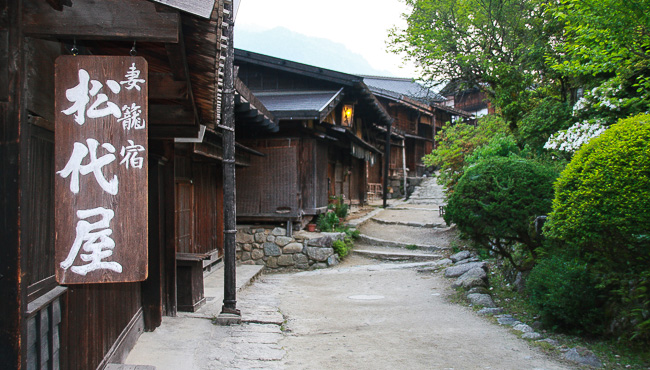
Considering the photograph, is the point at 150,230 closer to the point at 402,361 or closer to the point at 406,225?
the point at 402,361

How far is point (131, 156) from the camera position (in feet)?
9.23

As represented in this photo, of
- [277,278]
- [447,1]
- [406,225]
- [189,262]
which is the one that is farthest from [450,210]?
[447,1]

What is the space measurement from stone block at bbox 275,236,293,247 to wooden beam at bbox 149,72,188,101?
9713mm

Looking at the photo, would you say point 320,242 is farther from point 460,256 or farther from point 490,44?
point 490,44

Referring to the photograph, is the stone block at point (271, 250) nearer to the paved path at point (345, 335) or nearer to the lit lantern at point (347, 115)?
the paved path at point (345, 335)

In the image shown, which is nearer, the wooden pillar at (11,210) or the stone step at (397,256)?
the wooden pillar at (11,210)

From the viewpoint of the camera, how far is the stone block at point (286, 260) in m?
13.7

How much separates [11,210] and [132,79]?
1009 mm

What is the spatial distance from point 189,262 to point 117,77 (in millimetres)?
5145

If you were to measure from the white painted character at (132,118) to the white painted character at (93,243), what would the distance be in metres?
0.53

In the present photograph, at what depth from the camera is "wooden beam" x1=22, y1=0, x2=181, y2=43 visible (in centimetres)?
267

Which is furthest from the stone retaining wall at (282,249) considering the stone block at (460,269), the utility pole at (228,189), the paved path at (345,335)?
the utility pole at (228,189)

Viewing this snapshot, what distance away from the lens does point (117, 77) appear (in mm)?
2850

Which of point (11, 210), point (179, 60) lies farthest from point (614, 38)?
point (11, 210)
